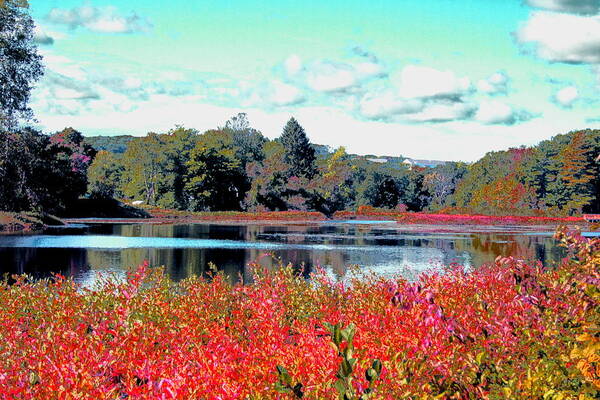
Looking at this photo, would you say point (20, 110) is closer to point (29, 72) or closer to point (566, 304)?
point (29, 72)

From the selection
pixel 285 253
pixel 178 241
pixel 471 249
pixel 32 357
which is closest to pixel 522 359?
pixel 32 357

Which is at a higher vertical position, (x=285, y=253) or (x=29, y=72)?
(x=29, y=72)

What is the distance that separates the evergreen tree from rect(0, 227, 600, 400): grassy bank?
87048 millimetres

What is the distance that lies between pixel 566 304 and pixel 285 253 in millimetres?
24416

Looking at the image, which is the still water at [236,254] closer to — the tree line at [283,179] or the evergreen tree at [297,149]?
the tree line at [283,179]

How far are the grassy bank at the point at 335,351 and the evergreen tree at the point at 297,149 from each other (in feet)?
286

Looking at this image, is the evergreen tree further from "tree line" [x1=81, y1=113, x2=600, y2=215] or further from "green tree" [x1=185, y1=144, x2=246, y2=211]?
"green tree" [x1=185, y1=144, x2=246, y2=211]

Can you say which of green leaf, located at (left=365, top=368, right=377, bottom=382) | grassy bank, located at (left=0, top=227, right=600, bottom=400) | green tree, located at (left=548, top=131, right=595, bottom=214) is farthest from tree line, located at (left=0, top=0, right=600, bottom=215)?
green leaf, located at (left=365, top=368, right=377, bottom=382)

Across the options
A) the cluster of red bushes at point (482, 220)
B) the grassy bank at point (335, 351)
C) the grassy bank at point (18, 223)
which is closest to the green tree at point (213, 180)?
the cluster of red bushes at point (482, 220)

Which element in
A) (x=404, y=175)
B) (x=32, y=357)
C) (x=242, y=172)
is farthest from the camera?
(x=404, y=175)

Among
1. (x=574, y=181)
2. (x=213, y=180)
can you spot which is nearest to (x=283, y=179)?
(x=213, y=180)

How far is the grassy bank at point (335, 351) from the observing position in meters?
4.21

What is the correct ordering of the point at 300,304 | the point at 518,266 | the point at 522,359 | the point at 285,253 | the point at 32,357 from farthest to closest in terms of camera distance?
the point at 285,253, the point at 300,304, the point at 518,266, the point at 32,357, the point at 522,359

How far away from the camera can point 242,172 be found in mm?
87125
